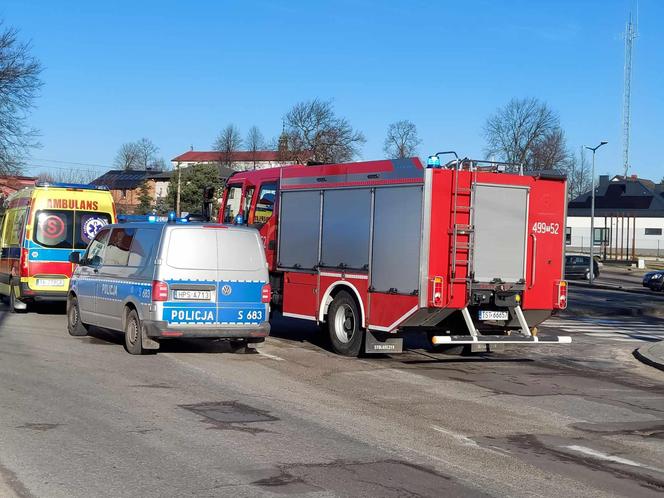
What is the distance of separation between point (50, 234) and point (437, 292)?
10055 millimetres

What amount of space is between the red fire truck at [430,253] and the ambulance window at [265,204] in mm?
1842

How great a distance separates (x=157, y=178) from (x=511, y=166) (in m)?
107

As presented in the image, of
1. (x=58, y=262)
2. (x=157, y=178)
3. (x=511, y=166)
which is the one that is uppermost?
(x=157, y=178)

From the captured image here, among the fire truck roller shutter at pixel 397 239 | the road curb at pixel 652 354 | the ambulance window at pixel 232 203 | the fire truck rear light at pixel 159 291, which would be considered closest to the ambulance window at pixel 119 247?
the fire truck rear light at pixel 159 291

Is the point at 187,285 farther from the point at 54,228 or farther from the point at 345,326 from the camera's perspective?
the point at 54,228

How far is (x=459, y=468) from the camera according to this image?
7035mm

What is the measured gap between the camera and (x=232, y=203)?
18344 mm

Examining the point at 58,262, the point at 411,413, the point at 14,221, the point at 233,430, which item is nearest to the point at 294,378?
the point at 411,413

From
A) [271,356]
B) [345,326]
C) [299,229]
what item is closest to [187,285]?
[271,356]

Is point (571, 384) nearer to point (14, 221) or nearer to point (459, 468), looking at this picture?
point (459, 468)

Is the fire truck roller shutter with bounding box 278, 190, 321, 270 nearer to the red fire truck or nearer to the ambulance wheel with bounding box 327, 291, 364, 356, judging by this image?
the red fire truck

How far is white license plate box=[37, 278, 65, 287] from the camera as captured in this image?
61.9 ft

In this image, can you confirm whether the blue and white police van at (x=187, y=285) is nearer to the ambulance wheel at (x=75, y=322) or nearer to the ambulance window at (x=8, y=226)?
the ambulance wheel at (x=75, y=322)

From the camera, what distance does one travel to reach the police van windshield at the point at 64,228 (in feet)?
62.4
